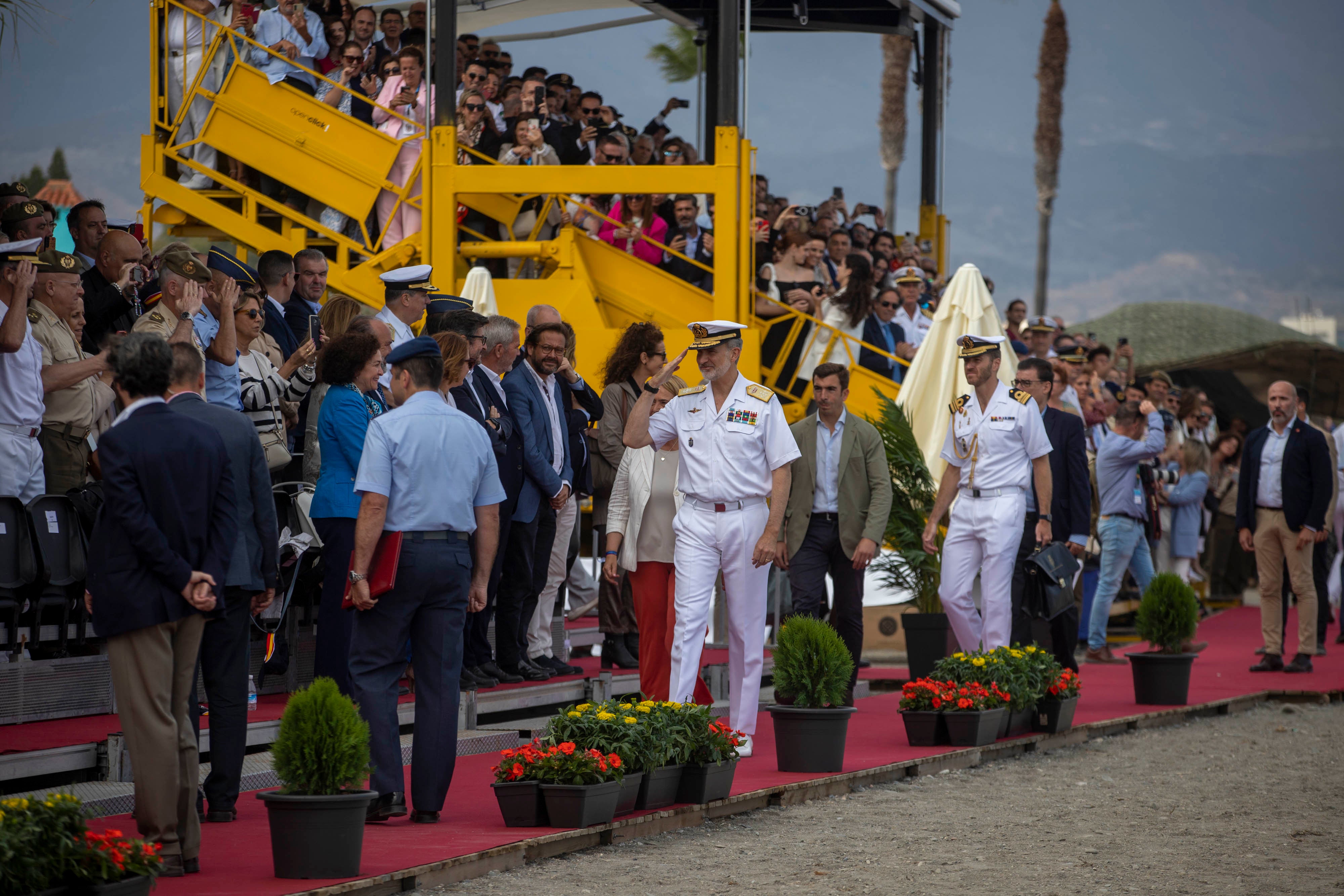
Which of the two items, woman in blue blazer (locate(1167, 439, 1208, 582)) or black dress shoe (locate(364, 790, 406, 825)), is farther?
woman in blue blazer (locate(1167, 439, 1208, 582))

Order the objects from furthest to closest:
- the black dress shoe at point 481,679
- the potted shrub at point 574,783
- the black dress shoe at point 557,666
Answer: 1. the black dress shoe at point 557,666
2. the black dress shoe at point 481,679
3. the potted shrub at point 574,783

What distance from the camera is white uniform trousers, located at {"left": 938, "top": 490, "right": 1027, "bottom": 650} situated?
30.8 ft

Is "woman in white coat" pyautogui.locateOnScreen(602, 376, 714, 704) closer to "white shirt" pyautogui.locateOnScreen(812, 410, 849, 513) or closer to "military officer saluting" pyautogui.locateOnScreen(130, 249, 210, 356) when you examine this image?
"white shirt" pyautogui.locateOnScreen(812, 410, 849, 513)

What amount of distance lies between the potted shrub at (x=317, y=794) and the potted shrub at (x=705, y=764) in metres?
1.87

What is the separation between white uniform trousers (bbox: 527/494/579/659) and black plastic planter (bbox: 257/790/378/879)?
13.4 ft

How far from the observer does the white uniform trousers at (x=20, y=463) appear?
675 centimetres

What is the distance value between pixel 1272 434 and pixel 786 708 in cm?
659

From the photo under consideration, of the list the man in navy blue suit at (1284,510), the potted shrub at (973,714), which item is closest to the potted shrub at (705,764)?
the potted shrub at (973,714)

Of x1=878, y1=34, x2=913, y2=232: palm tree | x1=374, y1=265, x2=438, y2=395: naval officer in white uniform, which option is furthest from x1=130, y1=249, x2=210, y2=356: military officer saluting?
x1=878, y1=34, x2=913, y2=232: palm tree

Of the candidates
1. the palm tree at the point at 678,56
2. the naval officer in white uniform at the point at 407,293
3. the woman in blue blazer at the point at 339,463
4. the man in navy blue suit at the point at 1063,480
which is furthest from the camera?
the palm tree at the point at 678,56

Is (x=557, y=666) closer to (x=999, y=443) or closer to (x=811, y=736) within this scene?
(x=811, y=736)

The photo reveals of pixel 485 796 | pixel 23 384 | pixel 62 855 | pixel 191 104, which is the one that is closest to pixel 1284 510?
pixel 485 796

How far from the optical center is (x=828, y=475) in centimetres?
954

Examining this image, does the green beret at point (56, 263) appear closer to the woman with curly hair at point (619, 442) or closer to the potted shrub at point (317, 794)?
the potted shrub at point (317, 794)
